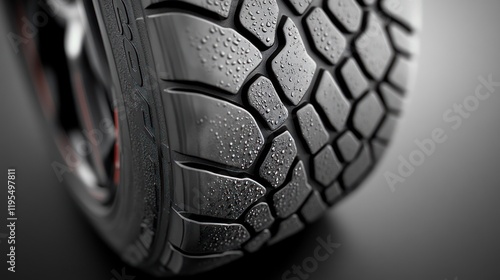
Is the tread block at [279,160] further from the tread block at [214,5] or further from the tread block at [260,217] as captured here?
the tread block at [214,5]

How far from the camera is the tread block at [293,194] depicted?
0.58m

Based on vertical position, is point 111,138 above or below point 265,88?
below

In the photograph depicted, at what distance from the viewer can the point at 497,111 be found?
0.89 metres

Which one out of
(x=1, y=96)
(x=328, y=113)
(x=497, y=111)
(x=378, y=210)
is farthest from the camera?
(x=1, y=96)

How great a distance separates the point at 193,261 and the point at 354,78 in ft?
0.92

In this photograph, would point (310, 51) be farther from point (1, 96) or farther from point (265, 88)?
point (1, 96)

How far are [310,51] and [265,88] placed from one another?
0.25 feet

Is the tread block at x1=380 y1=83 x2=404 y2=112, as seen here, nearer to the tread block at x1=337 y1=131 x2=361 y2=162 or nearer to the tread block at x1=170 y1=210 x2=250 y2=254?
the tread block at x1=337 y1=131 x2=361 y2=162

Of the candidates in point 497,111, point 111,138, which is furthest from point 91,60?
point 497,111

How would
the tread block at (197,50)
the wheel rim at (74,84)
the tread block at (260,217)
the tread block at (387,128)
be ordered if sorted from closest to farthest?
the tread block at (197,50) < the tread block at (260,217) < the tread block at (387,128) < the wheel rim at (74,84)

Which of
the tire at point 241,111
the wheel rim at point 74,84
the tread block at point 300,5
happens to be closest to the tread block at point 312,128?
the tire at point 241,111

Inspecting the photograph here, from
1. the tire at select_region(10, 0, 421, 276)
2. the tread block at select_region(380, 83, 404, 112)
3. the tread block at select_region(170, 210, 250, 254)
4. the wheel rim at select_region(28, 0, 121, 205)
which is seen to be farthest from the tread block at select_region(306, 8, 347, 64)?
the wheel rim at select_region(28, 0, 121, 205)

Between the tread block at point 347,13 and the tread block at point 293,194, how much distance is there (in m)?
0.17

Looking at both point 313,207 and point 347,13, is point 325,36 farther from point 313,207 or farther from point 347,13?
point 313,207
